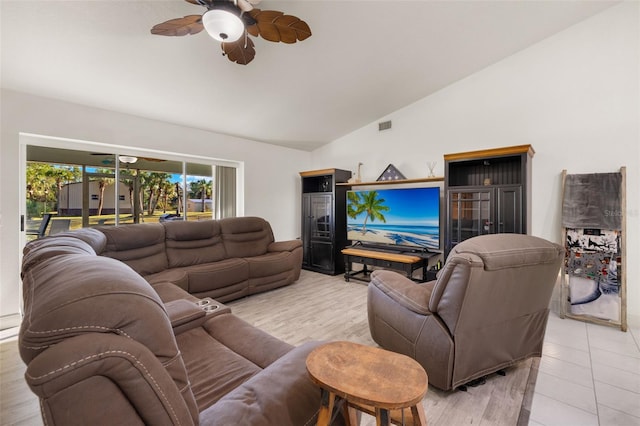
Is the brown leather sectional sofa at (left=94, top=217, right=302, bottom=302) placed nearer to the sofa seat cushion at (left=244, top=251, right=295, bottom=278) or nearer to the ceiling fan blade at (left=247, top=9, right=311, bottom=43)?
the sofa seat cushion at (left=244, top=251, right=295, bottom=278)

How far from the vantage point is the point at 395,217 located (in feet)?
13.7

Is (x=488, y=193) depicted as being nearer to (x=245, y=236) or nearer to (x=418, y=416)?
(x=418, y=416)

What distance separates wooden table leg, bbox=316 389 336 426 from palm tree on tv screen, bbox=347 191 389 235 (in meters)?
3.52

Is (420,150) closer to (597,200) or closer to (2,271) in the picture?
(597,200)

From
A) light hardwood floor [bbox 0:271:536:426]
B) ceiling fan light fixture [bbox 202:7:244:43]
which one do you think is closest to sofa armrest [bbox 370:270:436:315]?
light hardwood floor [bbox 0:271:536:426]

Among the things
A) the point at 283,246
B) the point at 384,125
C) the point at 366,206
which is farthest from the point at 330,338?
the point at 384,125

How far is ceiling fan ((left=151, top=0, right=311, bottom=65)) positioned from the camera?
5.38 ft

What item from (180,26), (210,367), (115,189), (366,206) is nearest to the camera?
(210,367)

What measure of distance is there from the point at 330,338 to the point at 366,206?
2.42 metres

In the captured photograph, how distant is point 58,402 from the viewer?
54 cm

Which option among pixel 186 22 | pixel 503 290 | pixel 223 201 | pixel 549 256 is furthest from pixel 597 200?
pixel 223 201

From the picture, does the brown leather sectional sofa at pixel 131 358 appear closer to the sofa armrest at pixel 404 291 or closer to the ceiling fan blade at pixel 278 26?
the sofa armrest at pixel 404 291

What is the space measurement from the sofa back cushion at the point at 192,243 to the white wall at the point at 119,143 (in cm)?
108

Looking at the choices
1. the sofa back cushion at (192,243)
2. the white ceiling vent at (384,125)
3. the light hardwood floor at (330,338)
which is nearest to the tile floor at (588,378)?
the light hardwood floor at (330,338)
